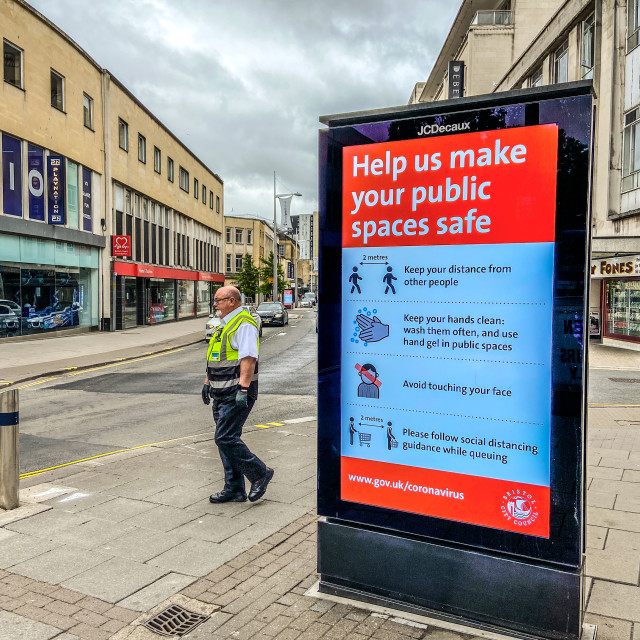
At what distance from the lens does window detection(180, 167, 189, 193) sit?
4544cm

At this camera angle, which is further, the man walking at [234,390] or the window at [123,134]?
the window at [123,134]

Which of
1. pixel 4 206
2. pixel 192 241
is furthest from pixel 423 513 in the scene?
pixel 192 241

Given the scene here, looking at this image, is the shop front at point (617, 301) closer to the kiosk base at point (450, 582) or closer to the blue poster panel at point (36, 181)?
the kiosk base at point (450, 582)

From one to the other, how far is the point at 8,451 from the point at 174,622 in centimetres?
277

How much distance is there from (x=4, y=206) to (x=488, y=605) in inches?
887

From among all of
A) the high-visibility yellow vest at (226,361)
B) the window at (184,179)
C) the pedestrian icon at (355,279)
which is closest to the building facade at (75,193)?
the window at (184,179)

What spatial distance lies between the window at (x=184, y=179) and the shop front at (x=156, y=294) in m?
6.29

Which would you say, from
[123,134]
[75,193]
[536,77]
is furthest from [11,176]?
[536,77]

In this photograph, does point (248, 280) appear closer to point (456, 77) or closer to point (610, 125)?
point (456, 77)

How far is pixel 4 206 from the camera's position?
70.8 feet

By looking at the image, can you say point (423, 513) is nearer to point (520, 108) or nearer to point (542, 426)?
point (542, 426)

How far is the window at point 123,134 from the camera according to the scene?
3233cm

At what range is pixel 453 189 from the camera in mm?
3305

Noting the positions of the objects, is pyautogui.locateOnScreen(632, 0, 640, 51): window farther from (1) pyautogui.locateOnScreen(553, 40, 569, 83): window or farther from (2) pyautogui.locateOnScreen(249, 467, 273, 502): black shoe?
(2) pyautogui.locateOnScreen(249, 467, 273, 502): black shoe
